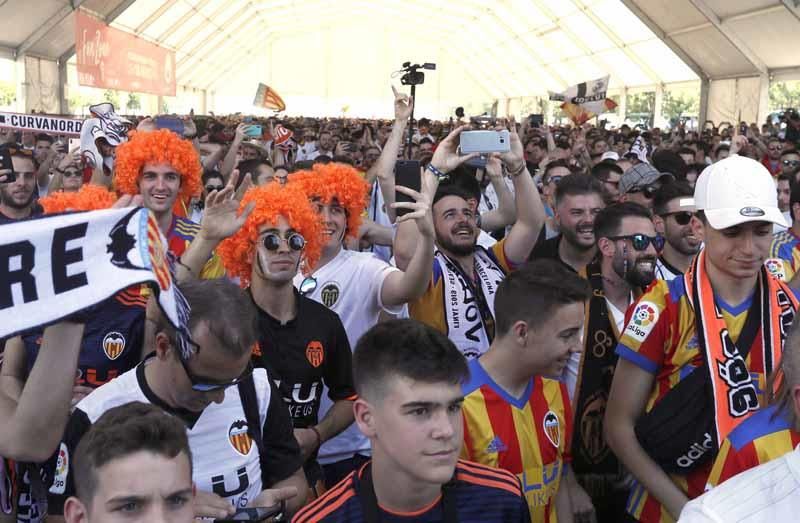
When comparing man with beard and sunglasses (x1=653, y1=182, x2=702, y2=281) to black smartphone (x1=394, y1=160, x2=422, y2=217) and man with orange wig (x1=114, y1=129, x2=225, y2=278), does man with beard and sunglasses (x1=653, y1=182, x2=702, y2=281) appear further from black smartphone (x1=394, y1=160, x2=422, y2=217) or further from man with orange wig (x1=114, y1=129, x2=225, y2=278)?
man with orange wig (x1=114, y1=129, x2=225, y2=278)

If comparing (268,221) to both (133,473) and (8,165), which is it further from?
(8,165)

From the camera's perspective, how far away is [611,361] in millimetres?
3732

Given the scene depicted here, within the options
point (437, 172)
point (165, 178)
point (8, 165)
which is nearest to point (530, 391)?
point (437, 172)

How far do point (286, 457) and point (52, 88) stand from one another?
31.9 m

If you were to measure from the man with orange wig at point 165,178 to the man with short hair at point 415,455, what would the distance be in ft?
6.83

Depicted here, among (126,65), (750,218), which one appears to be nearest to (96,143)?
(750,218)

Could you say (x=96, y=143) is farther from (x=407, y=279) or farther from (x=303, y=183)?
(x=407, y=279)

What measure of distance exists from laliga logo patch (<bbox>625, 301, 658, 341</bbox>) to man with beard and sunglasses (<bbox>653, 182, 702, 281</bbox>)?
1635mm

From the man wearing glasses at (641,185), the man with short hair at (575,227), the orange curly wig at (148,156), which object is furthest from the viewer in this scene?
the man wearing glasses at (641,185)

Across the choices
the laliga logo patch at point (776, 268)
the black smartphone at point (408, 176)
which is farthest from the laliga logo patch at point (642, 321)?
the black smartphone at point (408, 176)

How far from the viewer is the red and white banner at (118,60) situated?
22.5 meters

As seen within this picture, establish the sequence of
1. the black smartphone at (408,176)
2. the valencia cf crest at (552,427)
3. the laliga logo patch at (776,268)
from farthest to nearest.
Result: the black smartphone at (408,176), the laliga logo patch at (776,268), the valencia cf crest at (552,427)

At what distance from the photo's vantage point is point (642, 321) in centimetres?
292

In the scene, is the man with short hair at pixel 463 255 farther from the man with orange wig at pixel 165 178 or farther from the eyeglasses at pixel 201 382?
the eyeglasses at pixel 201 382
